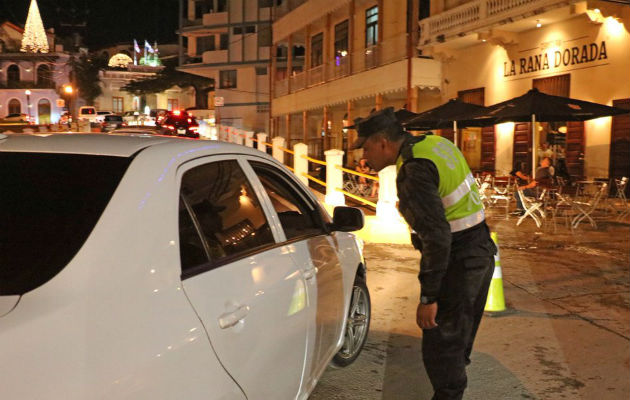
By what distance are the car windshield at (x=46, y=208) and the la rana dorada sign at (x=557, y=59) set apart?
47.5 feet

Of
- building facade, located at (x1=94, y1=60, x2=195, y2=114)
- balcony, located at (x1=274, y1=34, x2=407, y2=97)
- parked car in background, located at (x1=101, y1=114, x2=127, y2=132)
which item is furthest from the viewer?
building facade, located at (x1=94, y1=60, x2=195, y2=114)

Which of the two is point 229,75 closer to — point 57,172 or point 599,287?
point 599,287

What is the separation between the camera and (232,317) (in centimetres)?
230

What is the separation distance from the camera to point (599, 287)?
7062 millimetres

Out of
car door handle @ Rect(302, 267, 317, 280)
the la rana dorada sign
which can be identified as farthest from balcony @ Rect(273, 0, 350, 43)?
car door handle @ Rect(302, 267, 317, 280)

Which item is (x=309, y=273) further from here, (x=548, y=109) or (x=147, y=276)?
(x=548, y=109)

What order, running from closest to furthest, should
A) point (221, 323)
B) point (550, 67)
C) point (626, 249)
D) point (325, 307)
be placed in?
point (221, 323), point (325, 307), point (626, 249), point (550, 67)

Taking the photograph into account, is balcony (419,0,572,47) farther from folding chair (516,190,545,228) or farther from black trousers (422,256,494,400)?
black trousers (422,256,494,400)

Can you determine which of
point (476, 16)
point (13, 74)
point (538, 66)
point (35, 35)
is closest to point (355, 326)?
point (538, 66)

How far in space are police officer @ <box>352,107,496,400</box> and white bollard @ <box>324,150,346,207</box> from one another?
8.38 m

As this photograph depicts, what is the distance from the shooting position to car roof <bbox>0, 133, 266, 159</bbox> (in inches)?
96.2

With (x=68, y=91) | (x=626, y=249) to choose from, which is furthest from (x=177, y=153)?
(x=68, y=91)

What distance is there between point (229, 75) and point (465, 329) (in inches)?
1681

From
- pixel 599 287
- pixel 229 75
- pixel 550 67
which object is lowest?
pixel 599 287
